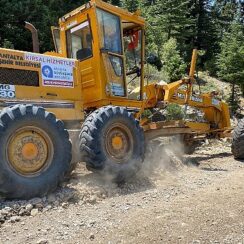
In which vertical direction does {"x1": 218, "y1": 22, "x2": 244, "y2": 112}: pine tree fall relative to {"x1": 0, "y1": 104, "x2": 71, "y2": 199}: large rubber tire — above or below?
above

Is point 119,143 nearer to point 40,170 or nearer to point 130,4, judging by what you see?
point 40,170

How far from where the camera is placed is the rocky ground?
4.61 m

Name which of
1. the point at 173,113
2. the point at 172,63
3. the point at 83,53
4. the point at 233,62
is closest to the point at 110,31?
the point at 83,53

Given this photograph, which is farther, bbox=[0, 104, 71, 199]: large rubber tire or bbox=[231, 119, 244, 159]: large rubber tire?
bbox=[231, 119, 244, 159]: large rubber tire

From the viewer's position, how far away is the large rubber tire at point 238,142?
31.9 ft

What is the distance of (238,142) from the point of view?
9.77 metres

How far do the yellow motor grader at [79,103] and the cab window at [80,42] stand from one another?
0.06ft

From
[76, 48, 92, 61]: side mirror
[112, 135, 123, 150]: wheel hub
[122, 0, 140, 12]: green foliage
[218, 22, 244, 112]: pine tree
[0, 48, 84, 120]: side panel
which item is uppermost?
[122, 0, 140, 12]: green foliage

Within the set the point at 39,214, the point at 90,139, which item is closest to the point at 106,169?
the point at 90,139

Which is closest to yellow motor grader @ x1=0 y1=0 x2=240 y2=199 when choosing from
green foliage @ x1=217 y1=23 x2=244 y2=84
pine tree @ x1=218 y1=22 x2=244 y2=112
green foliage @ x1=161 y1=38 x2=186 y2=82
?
green foliage @ x1=161 y1=38 x2=186 y2=82

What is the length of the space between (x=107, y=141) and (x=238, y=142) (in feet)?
13.1

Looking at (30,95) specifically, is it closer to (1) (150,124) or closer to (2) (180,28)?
(1) (150,124)

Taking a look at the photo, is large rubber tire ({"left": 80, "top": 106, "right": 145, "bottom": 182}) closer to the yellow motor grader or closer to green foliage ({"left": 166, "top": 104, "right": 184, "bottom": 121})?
the yellow motor grader

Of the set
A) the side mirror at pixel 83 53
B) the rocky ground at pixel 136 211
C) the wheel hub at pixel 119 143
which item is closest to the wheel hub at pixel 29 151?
the rocky ground at pixel 136 211
